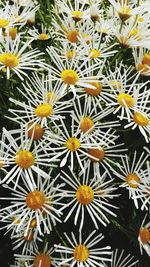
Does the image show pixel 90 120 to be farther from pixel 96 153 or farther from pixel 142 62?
pixel 142 62

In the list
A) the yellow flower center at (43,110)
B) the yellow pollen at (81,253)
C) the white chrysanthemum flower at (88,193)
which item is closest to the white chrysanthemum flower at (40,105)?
the yellow flower center at (43,110)

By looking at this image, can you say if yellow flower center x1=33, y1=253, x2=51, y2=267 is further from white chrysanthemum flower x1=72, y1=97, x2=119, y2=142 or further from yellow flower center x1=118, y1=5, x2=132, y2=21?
yellow flower center x1=118, y1=5, x2=132, y2=21

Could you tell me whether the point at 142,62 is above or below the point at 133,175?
above

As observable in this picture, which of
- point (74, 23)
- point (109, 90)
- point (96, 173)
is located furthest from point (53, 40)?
point (96, 173)

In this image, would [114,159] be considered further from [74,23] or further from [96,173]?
[74,23]

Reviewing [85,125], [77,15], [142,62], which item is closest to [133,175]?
[85,125]

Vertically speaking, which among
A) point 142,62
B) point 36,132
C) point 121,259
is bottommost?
point 121,259

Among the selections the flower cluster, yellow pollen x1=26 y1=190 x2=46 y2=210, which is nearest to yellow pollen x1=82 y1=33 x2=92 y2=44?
the flower cluster
